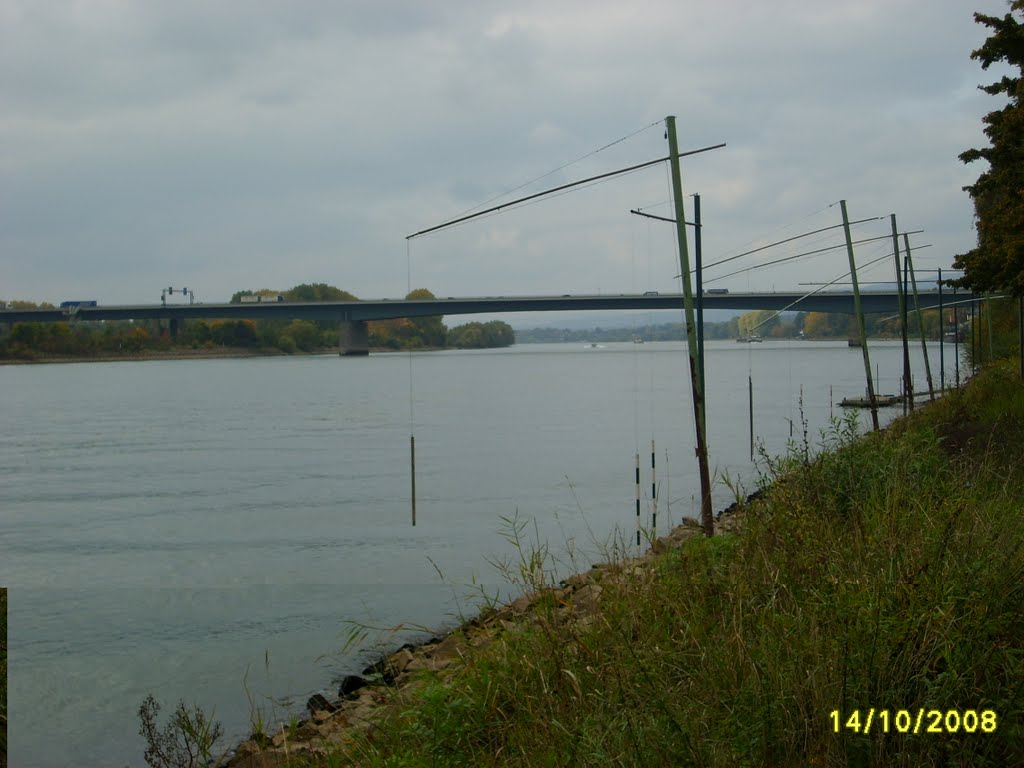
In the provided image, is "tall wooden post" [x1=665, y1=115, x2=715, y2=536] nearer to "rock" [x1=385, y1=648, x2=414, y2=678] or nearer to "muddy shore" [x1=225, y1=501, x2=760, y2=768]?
"muddy shore" [x1=225, y1=501, x2=760, y2=768]

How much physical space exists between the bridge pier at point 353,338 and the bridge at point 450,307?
22.1 ft

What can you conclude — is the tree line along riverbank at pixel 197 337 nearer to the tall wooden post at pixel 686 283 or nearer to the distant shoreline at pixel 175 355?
the distant shoreline at pixel 175 355

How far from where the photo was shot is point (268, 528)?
84.0 feet

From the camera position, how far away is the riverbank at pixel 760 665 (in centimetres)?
612

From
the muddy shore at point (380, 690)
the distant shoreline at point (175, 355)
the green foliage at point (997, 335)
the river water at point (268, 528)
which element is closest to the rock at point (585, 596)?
the muddy shore at point (380, 690)

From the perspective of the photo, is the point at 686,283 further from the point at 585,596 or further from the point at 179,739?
the point at 179,739

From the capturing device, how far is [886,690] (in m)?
6.28

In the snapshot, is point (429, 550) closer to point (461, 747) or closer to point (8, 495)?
point (461, 747)

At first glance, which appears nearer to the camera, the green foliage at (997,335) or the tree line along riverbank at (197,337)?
the green foliage at (997,335)

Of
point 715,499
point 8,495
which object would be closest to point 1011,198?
point 715,499

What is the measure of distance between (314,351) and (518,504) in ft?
506

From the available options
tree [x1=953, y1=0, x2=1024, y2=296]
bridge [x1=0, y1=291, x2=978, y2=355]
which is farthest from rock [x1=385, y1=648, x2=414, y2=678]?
bridge [x1=0, y1=291, x2=978, y2=355]

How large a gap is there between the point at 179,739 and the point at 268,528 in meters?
15.0

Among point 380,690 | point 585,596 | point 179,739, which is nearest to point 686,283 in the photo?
point 585,596
